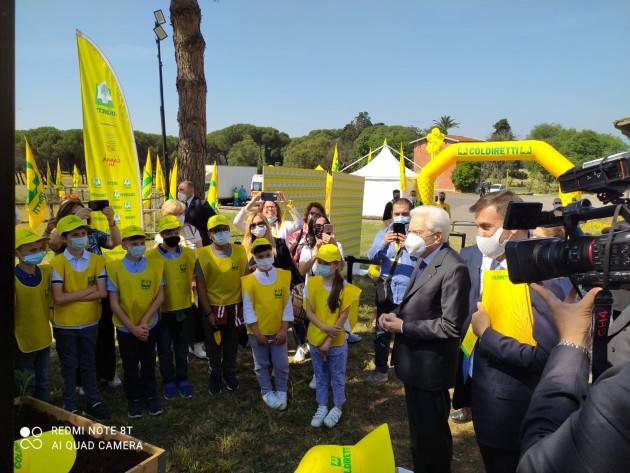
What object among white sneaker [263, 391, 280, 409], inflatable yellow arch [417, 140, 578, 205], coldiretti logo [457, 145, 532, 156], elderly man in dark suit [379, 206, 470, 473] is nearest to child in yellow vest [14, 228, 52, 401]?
white sneaker [263, 391, 280, 409]

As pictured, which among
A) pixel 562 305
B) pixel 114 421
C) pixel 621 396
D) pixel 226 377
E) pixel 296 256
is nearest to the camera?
pixel 621 396

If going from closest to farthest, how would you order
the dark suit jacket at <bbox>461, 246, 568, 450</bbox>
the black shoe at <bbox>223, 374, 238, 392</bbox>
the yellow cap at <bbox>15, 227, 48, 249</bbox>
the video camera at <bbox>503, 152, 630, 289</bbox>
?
the video camera at <bbox>503, 152, 630, 289</bbox> → the dark suit jacket at <bbox>461, 246, 568, 450</bbox> → the yellow cap at <bbox>15, 227, 48, 249</bbox> → the black shoe at <bbox>223, 374, 238, 392</bbox>

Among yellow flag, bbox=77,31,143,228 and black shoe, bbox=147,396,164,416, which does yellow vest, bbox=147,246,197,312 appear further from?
yellow flag, bbox=77,31,143,228

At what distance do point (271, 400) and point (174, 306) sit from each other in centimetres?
126

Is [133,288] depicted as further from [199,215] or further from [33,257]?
[199,215]

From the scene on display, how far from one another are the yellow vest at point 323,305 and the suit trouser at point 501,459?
1.67m

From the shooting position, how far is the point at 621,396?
889mm

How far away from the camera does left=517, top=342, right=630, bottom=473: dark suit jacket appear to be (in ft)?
2.90

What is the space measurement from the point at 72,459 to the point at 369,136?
84690mm

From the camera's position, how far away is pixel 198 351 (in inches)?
203

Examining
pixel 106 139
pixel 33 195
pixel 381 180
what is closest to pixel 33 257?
pixel 106 139

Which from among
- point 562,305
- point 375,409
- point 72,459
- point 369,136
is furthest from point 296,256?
point 369,136

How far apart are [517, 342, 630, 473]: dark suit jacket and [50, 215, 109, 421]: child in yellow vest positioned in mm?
3396

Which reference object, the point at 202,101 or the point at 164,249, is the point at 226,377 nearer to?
the point at 164,249
